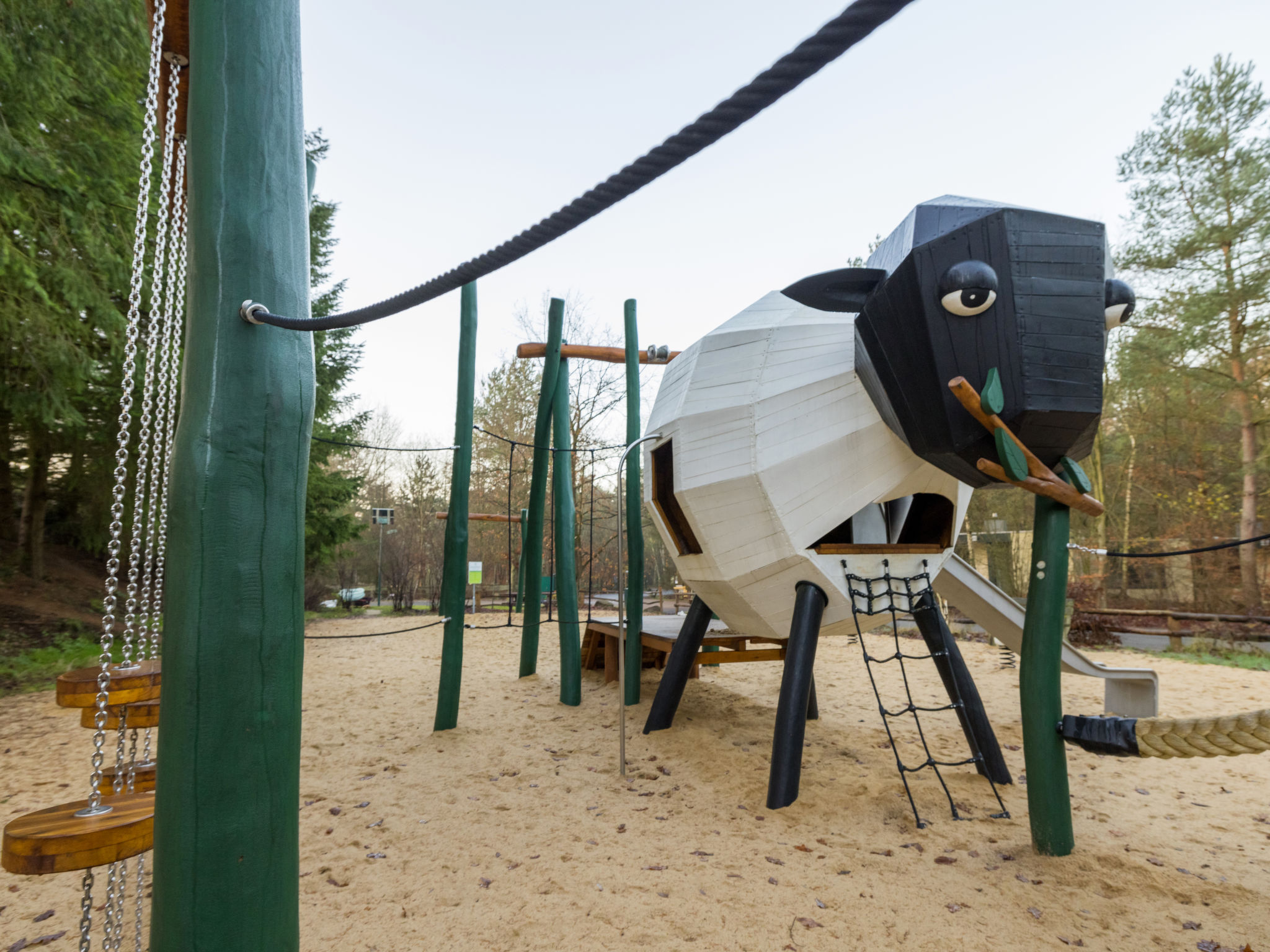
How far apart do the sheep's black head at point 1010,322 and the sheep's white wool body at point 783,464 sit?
1.70 feet

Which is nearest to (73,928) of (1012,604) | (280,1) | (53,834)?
(53,834)

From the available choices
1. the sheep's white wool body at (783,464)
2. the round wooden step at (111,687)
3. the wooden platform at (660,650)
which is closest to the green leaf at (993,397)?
the sheep's white wool body at (783,464)

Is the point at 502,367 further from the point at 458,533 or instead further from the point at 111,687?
the point at 111,687

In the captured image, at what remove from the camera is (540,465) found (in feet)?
23.0

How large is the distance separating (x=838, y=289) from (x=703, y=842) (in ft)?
10.3

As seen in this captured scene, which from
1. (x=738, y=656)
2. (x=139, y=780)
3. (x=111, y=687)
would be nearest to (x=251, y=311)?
(x=111, y=687)

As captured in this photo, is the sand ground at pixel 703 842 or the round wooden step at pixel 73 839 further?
the sand ground at pixel 703 842

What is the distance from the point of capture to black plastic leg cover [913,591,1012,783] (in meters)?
4.23

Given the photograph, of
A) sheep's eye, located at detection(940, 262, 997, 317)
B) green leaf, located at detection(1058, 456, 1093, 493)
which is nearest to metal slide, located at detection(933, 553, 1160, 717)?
green leaf, located at detection(1058, 456, 1093, 493)

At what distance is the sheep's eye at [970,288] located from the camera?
3211mm

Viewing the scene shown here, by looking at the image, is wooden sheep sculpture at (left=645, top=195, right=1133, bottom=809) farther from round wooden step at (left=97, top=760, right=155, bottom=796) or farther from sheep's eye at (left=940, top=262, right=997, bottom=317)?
round wooden step at (left=97, top=760, right=155, bottom=796)

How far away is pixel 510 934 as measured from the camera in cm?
265

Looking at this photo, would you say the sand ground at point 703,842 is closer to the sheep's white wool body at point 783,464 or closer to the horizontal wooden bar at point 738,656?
the horizontal wooden bar at point 738,656

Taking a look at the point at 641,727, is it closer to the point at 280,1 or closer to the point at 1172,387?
the point at 280,1
